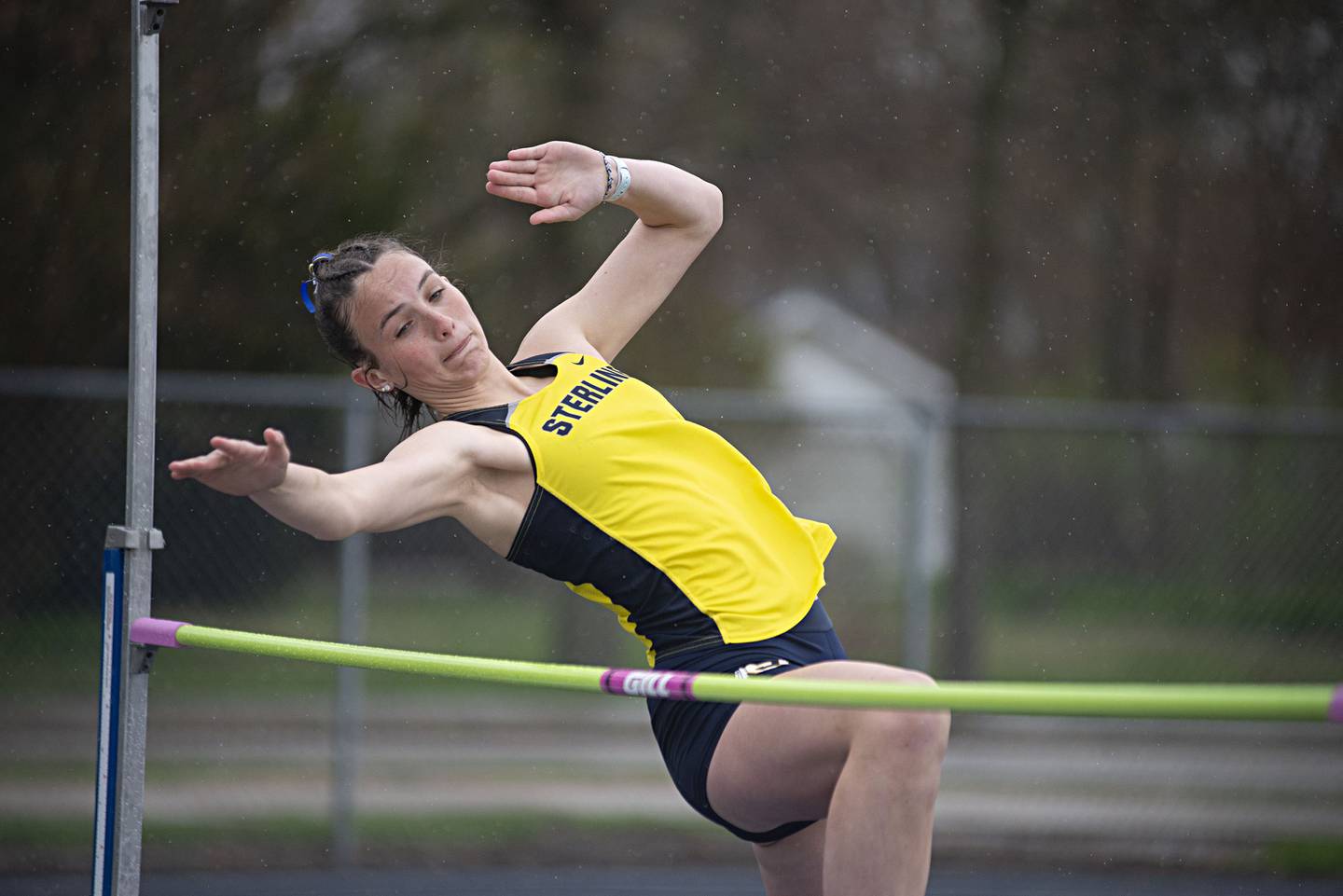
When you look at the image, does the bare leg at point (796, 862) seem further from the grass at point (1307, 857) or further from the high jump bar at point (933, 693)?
the grass at point (1307, 857)

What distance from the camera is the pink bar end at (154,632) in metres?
2.60

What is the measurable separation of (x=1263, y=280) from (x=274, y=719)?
818 cm

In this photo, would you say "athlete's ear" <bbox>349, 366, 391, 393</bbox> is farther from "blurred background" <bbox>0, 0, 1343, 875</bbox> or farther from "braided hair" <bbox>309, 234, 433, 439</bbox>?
"blurred background" <bbox>0, 0, 1343, 875</bbox>

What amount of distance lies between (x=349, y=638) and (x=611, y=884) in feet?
4.52

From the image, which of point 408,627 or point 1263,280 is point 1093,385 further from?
point 408,627

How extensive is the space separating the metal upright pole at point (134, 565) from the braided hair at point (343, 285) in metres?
0.33

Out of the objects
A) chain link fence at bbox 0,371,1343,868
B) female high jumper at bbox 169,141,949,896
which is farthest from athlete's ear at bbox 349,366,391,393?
chain link fence at bbox 0,371,1343,868

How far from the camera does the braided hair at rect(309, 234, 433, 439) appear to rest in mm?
2684

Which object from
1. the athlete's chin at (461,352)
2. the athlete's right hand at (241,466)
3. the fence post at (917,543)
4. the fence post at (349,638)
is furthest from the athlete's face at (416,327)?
the fence post at (917,543)

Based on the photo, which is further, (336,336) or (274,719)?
(274,719)

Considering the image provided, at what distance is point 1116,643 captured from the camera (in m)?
6.86

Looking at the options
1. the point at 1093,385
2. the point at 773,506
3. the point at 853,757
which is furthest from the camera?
the point at 1093,385

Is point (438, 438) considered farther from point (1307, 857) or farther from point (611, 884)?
point (1307, 857)

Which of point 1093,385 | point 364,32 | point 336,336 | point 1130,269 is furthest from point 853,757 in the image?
point 1093,385
